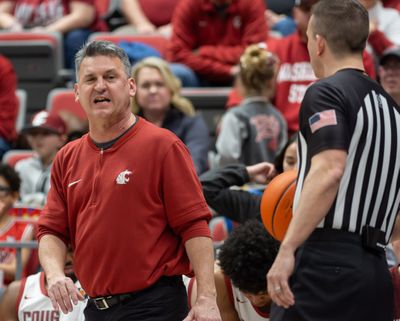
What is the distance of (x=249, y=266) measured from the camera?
4594 mm

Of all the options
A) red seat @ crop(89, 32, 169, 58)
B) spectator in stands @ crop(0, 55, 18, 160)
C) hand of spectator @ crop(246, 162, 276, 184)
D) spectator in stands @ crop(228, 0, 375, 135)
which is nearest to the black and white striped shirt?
hand of spectator @ crop(246, 162, 276, 184)

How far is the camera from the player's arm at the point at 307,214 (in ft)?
11.3

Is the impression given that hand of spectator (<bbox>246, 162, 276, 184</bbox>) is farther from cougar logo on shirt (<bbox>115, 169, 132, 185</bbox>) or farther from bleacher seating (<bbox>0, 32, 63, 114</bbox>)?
bleacher seating (<bbox>0, 32, 63, 114</bbox>)

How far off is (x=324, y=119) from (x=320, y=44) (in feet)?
1.10

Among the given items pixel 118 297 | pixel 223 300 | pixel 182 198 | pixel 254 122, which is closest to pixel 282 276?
pixel 182 198

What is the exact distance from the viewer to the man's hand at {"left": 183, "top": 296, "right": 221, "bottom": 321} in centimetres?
383

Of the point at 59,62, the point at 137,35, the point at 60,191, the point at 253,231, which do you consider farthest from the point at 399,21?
the point at 60,191

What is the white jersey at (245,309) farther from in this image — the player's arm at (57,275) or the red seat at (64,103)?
the red seat at (64,103)

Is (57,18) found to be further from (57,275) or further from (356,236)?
(356,236)

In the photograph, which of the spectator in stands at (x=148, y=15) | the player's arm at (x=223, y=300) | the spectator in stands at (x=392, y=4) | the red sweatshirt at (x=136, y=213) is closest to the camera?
the red sweatshirt at (x=136, y=213)

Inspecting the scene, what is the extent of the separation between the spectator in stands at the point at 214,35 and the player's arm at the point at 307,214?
5.11m

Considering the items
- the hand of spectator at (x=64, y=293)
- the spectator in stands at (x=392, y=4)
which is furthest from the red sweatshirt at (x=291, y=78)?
the hand of spectator at (x=64, y=293)

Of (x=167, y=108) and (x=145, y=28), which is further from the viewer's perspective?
(x=145, y=28)

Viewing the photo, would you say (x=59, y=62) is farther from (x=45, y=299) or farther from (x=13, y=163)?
(x=45, y=299)
